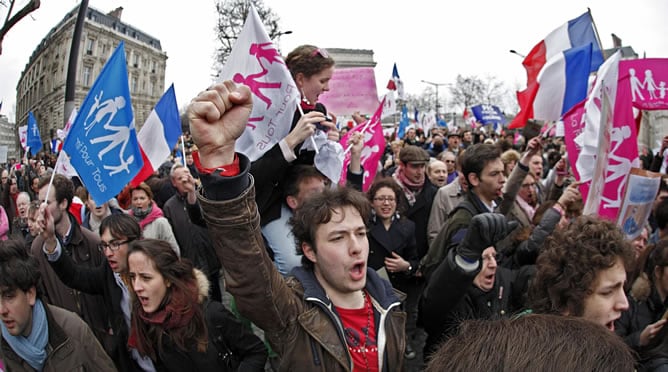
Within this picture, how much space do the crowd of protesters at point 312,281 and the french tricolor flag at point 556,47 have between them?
195cm

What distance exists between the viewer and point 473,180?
143 inches

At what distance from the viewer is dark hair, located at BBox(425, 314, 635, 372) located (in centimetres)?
87

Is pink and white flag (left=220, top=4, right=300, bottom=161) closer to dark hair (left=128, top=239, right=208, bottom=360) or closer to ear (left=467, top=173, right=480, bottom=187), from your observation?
dark hair (left=128, top=239, right=208, bottom=360)

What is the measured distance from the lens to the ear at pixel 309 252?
2.07 metres

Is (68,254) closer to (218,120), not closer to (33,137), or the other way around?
(218,120)

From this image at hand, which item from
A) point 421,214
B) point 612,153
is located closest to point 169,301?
point 612,153

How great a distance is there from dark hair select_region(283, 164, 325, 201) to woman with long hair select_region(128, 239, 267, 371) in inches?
29.3

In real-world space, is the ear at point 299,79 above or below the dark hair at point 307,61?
below

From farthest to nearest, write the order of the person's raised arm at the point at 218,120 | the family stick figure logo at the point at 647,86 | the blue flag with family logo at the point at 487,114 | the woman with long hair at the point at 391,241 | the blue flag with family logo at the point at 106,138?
1. the blue flag with family logo at the point at 487,114
2. the family stick figure logo at the point at 647,86
3. the woman with long hair at the point at 391,241
4. the blue flag with family logo at the point at 106,138
5. the person's raised arm at the point at 218,120

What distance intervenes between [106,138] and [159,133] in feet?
2.73

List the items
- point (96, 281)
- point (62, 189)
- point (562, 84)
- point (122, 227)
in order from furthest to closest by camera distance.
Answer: point (562, 84)
point (62, 189)
point (96, 281)
point (122, 227)

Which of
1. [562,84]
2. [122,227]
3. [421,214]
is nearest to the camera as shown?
[122,227]

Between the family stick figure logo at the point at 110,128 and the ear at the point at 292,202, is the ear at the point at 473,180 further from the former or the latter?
the family stick figure logo at the point at 110,128

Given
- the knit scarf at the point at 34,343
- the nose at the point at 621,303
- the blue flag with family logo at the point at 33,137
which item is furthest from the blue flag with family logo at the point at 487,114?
the knit scarf at the point at 34,343
